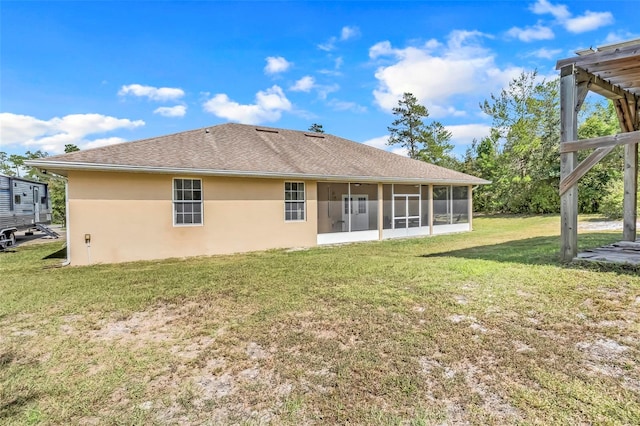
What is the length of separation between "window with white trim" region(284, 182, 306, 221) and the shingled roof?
0.61 m

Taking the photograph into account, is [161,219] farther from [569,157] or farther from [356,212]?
[569,157]

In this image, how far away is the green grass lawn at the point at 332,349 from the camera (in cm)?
254

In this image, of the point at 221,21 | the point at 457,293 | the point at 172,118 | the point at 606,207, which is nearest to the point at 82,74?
the point at 221,21

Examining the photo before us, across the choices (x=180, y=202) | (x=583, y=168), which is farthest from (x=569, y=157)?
(x=180, y=202)

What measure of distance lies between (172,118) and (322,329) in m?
27.0

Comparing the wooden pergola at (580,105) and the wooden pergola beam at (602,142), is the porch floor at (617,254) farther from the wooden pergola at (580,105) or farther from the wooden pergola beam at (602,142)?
the wooden pergola beam at (602,142)

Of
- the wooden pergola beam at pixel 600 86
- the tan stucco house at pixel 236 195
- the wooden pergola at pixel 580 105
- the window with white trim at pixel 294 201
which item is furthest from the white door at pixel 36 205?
the wooden pergola beam at pixel 600 86

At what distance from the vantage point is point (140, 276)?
7453 mm

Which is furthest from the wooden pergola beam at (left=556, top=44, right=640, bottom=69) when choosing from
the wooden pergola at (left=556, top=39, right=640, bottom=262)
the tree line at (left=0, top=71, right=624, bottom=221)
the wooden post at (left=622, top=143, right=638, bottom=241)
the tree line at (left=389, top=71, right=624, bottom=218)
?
the tree line at (left=389, top=71, right=624, bottom=218)

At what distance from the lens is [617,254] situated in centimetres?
703

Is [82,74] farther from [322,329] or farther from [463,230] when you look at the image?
[463,230]

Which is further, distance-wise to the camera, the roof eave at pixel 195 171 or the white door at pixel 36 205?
the white door at pixel 36 205

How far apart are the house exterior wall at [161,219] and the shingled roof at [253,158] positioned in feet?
1.45

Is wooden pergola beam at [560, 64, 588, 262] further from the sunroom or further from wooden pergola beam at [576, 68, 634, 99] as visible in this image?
the sunroom
